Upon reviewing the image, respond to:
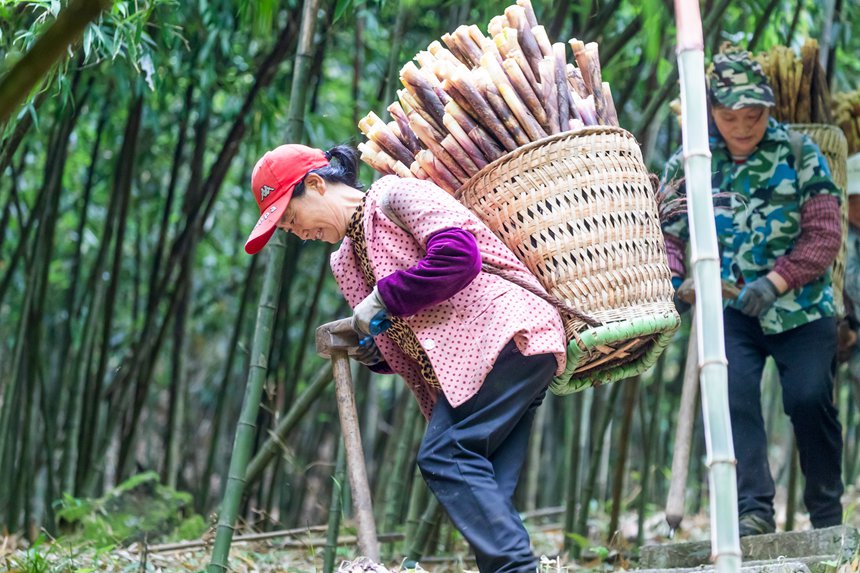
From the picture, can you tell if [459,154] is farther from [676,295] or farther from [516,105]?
[676,295]

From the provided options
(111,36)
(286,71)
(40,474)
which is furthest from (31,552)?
(40,474)

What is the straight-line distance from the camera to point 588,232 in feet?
8.10

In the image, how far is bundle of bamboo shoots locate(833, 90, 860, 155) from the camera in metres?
4.02

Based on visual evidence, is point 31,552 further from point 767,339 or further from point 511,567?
point 767,339

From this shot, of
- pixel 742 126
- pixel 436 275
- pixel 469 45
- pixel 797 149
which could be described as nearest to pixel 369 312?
pixel 436 275

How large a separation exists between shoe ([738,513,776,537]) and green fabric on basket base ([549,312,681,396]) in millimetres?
921

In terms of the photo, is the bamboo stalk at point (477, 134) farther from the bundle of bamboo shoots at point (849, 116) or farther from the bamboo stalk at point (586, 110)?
the bundle of bamboo shoots at point (849, 116)

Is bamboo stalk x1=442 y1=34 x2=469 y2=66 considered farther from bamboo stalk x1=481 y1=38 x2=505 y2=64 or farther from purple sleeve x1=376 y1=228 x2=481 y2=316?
purple sleeve x1=376 y1=228 x2=481 y2=316

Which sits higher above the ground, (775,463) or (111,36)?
(111,36)

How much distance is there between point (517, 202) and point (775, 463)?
6130 mm

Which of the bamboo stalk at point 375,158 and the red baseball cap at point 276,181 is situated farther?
the bamboo stalk at point 375,158

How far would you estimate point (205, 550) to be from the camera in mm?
3811

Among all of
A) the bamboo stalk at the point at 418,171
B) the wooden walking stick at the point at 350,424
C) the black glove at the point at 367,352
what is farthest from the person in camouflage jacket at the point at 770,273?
the wooden walking stick at the point at 350,424

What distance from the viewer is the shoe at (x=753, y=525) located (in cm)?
332
